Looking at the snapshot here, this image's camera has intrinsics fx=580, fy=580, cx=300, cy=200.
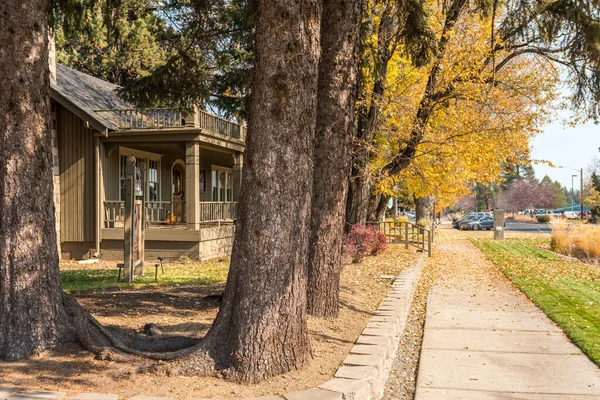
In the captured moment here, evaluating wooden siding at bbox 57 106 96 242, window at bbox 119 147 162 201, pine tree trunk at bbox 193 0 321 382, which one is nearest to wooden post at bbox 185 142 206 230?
window at bbox 119 147 162 201

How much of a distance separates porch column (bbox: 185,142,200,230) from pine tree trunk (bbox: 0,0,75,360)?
41.5ft

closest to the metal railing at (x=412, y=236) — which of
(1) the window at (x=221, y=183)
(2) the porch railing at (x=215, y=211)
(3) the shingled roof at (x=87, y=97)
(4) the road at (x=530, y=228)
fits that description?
(2) the porch railing at (x=215, y=211)

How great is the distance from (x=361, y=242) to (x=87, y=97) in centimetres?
1089

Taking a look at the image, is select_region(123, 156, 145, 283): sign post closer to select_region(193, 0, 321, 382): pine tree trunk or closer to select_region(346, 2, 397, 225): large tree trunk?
select_region(346, 2, 397, 225): large tree trunk

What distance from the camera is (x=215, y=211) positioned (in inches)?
825

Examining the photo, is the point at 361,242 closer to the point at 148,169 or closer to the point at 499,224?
the point at 148,169

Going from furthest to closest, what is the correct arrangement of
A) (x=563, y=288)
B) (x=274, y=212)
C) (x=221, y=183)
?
1. (x=221, y=183)
2. (x=563, y=288)
3. (x=274, y=212)

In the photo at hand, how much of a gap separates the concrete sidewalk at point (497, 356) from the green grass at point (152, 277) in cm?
464

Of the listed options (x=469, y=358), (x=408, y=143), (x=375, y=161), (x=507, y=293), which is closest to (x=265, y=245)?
(x=469, y=358)

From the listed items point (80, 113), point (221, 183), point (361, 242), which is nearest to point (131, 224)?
point (361, 242)

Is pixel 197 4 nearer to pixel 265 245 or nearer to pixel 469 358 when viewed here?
pixel 265 245

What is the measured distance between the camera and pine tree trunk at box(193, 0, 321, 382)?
5.01m

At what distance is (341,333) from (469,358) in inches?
58.7

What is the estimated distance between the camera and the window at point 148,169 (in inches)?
784
